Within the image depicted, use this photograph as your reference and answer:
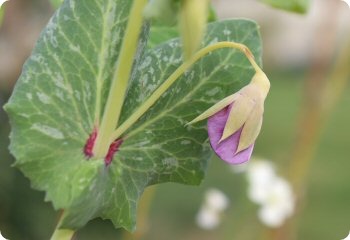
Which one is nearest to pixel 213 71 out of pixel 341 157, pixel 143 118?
pixel 143 118

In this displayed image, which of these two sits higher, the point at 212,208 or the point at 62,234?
the point at 62,234

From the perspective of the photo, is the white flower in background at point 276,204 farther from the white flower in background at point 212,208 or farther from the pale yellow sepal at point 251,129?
the pale yellow sepal at point 251,129

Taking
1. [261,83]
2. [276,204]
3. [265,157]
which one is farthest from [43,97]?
[265,157]

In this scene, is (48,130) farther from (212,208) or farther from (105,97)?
(212,208)

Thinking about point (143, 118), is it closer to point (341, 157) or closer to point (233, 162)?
point (233, 162)

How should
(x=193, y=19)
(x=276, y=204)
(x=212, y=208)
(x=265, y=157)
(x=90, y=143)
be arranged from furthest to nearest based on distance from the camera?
(x=265, y=157)
(x=212, y=208)
(x=276, y=204)
(x=90, y=143)
(x=193, y=19)

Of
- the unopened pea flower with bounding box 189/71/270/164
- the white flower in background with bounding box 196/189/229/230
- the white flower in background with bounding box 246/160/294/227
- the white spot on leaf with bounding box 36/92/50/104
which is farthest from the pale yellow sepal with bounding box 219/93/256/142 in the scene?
the white flower in background with bounding box 196/189/229/230
